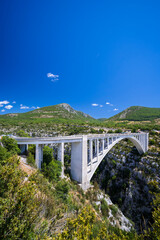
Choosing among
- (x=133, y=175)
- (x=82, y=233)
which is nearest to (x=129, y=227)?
(x=133, y=175)

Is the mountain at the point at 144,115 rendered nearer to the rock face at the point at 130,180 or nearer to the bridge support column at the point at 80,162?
the rock face at the point at 130,180

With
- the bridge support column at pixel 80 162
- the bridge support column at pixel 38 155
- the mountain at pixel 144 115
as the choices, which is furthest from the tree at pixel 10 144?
the mountain at pixel 144 115

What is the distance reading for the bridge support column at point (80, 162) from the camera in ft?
48.4

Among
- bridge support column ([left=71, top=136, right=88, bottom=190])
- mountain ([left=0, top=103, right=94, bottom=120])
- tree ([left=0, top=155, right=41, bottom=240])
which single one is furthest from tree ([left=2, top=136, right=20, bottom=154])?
mountain ([left=0, top=103, right=94, bottom=120])

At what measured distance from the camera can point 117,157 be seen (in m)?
29.1

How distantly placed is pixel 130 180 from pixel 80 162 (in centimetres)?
1604

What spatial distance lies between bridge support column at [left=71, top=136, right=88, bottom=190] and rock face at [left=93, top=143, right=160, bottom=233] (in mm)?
12333

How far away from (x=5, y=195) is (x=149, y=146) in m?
36.2

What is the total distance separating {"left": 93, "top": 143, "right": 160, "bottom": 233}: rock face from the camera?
19.6m

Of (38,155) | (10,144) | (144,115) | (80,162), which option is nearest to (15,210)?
(38,155)

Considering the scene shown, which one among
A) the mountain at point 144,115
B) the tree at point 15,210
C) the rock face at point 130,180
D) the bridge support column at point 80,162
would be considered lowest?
the rock face at point 130,180

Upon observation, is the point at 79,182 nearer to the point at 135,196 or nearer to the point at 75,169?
the point at 75,169

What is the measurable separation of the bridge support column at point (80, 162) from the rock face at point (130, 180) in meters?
12.3

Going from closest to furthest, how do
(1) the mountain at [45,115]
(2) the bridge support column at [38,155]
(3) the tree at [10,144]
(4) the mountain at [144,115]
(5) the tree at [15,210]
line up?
(5) the tree at [15,210] < (3) the tree at [10,144] < (2) the bridge support column at [38,155] < (4) the mountain at [144,115] < (1) the mountain at [45,115]
